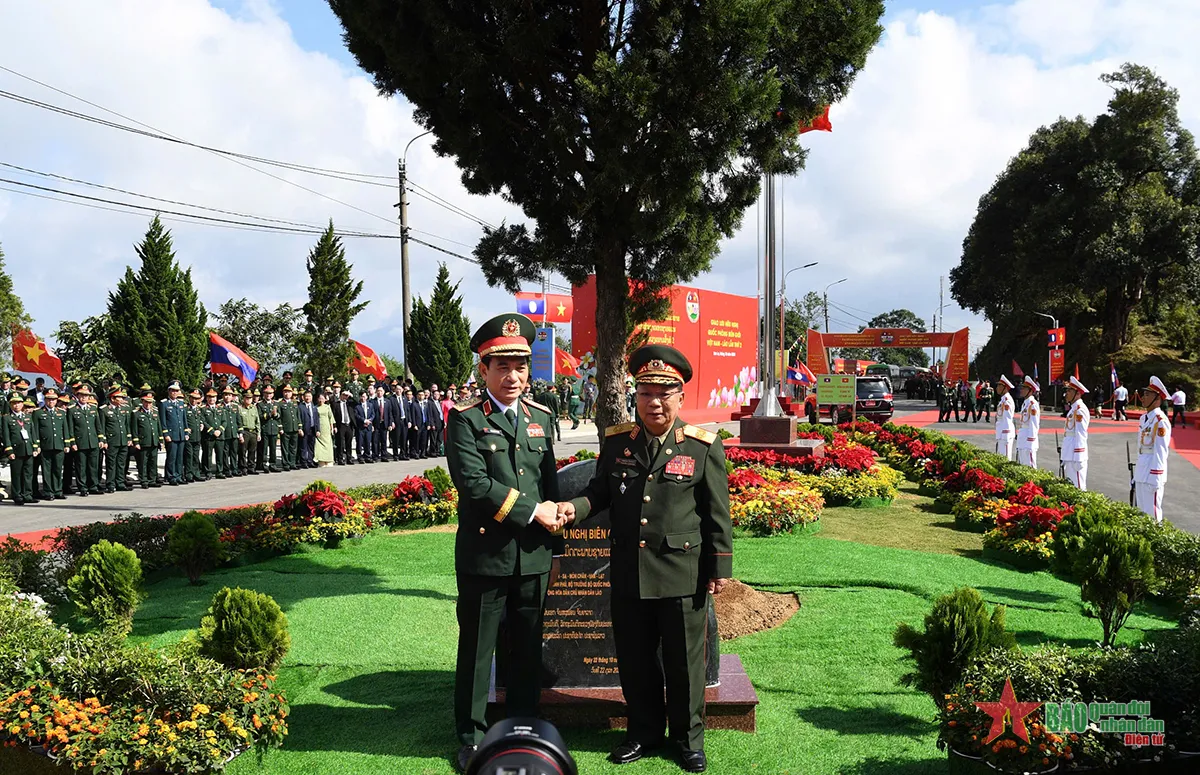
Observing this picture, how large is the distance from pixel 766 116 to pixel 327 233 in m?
29.0

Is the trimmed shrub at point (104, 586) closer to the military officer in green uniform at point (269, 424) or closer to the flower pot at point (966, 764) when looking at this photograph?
the flower pot at point (966, 764)

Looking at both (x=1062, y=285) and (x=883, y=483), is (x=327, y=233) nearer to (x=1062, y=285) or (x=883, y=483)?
(x=883, y=483)

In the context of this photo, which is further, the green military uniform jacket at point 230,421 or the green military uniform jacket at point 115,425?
the green military uniform jacket at point 230,421

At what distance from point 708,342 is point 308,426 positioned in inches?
939

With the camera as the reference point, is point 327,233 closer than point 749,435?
No

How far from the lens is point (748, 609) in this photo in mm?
6938

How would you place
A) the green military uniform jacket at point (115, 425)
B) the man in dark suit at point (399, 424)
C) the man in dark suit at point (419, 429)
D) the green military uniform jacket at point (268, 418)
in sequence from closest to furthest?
the green military uniform jacket at point (115, 425) < the green military uniform jacket at point (268, 418) < the man in dark suit at point (399, 424) < the man in dark suit at point (419, 429)

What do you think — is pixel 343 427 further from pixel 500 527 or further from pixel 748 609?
pixel 500 527

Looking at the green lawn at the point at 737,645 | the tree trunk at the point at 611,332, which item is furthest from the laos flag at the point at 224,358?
the tree trunk at the point at 611,332

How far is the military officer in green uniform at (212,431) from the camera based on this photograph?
1786 cm

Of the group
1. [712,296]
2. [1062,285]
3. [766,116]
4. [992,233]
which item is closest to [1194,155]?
[1062,285]

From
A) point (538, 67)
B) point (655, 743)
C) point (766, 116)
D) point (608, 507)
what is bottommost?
point (655, 743)

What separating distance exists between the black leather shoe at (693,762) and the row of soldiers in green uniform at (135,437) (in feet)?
47.3

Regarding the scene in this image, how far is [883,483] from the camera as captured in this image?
13.3m
